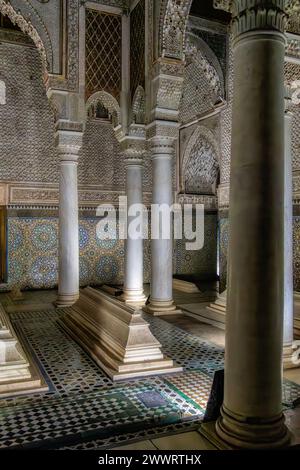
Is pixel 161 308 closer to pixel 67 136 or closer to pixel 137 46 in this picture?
pixel 67 136

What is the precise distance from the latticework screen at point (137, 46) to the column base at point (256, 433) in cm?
594

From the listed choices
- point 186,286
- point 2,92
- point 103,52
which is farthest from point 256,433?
point 2,92

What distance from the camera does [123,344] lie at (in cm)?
445

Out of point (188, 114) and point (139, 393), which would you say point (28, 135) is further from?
point (139, 393)

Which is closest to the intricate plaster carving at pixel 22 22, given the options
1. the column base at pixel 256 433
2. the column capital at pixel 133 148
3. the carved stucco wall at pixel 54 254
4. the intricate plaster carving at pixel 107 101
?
the intricate plaster carving at pixel 107 101

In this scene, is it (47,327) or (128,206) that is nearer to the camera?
(47,327)

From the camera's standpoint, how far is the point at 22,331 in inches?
240

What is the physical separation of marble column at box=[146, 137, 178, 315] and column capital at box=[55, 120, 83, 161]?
1.34m

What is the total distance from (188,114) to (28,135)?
4078 mm

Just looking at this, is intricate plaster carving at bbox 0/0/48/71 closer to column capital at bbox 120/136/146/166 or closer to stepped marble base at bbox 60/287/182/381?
column capital at bbox 120/136/146/166

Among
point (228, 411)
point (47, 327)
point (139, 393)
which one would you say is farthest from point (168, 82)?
point (228, 411)

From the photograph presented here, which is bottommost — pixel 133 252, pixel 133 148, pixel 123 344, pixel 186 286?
pixel 186 286

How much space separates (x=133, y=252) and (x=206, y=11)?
491 centimetres

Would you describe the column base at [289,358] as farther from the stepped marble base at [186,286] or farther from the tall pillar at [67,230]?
the stepped marble base at [186,286]
